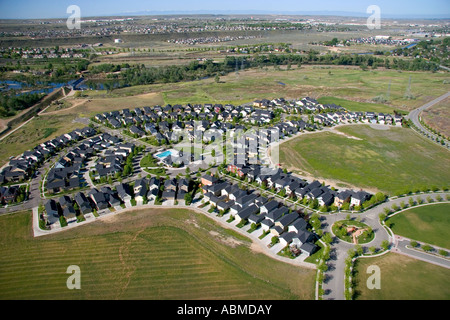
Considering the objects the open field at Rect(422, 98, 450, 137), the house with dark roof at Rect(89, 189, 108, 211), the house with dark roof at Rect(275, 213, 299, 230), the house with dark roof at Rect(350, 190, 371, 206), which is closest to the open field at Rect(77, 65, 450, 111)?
the open field at Rect(422, 98, 450, 137)

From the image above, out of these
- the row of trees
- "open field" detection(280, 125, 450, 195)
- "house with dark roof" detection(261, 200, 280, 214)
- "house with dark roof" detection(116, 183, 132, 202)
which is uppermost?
the row of trees

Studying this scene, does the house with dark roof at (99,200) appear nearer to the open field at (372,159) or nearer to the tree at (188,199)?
the tree at (188,199)

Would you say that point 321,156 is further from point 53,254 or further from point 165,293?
point 53,254

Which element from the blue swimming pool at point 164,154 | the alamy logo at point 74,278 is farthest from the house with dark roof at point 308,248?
the blue swimming pool at point 164,154

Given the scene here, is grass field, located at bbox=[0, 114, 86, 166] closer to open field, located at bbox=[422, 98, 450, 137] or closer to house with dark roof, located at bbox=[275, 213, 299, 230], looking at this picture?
house with dark roof, located at bbox=[275, 213, 299, 230]

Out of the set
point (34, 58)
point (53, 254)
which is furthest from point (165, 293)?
point (34, 58)

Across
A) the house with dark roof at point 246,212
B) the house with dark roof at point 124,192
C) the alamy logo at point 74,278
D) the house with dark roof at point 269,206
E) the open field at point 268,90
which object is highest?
the open field at point 268,90
